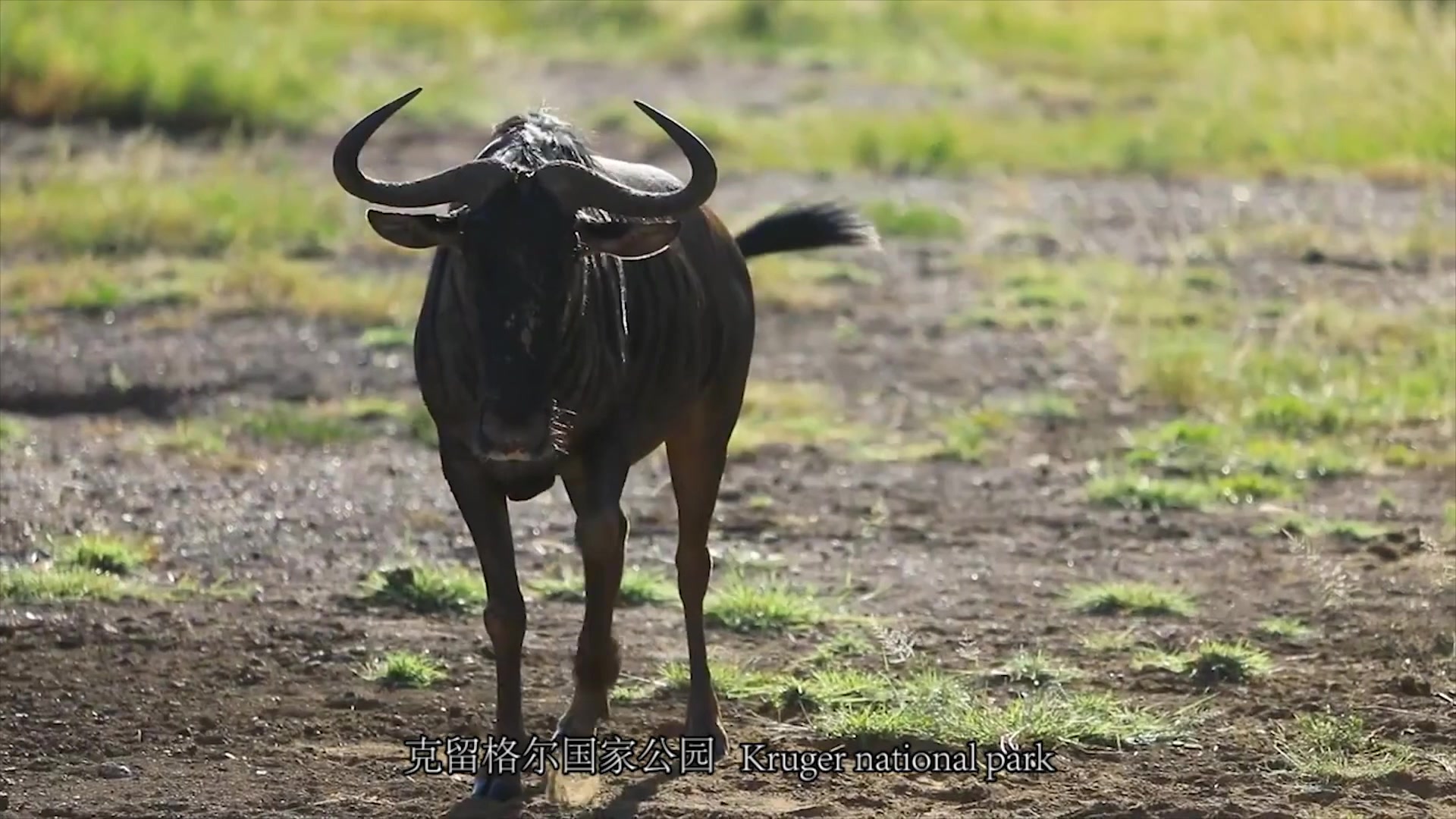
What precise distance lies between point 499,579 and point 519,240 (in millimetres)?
1018

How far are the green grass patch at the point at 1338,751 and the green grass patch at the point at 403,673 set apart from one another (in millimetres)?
2584

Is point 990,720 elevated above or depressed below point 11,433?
below

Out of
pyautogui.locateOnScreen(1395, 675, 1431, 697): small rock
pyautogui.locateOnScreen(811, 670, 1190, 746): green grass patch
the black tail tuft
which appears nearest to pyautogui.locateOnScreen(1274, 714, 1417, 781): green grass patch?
pyautogui.locateOnScreen(811, 670, 1190, 746): green grass patch

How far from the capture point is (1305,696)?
7.57 metres

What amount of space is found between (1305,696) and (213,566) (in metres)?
4.03

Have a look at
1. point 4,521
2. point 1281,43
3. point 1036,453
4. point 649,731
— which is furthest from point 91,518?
point 1281,43

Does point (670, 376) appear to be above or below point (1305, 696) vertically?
above

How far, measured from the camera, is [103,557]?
29.6ft

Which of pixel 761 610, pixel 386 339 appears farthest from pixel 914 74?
pixel 761 610

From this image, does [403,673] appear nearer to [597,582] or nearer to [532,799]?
[597,582]

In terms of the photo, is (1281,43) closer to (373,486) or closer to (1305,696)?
(373,486)

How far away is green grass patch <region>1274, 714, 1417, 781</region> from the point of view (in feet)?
22.0

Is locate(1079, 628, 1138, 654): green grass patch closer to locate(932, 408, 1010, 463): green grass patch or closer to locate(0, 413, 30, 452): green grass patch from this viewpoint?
locate(932, 408, 1010, 463): green grass patch

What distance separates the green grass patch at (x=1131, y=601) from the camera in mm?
8703
